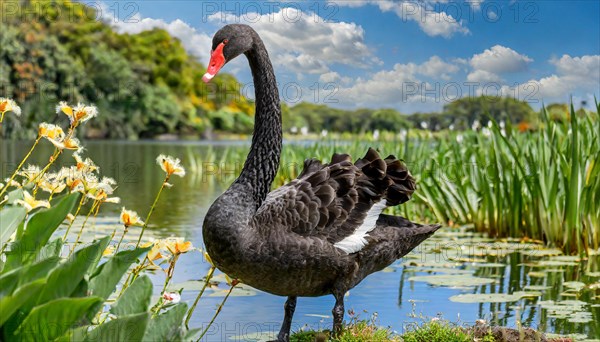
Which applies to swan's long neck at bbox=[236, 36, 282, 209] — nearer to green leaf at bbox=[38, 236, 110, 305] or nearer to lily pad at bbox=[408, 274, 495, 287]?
green leaf at bbox=[38, 236, 110, 305]

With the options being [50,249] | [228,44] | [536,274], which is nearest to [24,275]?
[50,249]

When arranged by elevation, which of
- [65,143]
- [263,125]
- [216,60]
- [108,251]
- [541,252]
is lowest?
[541,252]

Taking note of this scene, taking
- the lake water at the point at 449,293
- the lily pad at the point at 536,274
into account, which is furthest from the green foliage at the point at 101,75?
the lily pad at the point at 536,274

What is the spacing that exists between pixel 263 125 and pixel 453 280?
7.17 feet

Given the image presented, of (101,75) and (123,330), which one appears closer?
(123,330)

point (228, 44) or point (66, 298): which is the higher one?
point (228, 44)

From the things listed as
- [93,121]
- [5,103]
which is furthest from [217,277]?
[93,121]

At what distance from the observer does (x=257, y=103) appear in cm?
378

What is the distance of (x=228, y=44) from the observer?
11.8 feet

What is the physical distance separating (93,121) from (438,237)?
42.3 m

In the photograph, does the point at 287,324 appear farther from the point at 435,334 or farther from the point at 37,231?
the point at 37,231

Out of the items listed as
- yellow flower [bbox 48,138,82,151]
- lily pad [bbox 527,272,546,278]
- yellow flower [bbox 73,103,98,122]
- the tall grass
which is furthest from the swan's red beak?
the tall grass

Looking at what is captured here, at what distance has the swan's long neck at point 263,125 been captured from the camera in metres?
3.74

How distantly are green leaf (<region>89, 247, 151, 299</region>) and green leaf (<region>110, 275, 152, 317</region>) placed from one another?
9cm
